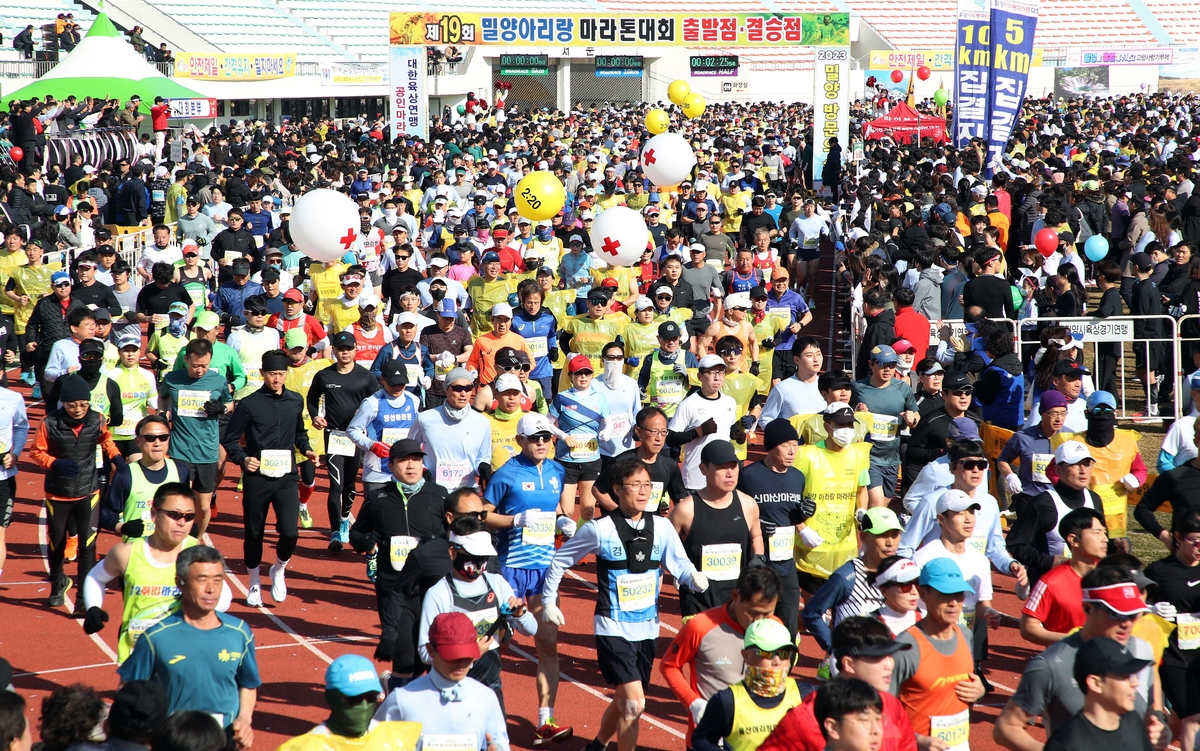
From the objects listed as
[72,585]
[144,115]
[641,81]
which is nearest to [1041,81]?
[641,81]

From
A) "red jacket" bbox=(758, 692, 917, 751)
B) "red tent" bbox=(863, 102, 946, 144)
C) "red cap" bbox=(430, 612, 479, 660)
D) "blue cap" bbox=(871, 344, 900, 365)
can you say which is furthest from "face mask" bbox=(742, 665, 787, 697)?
"red tent" bbox=(863, 102, 946, 144)

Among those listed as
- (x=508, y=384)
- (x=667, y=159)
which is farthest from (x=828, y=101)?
(x=508, y=384)

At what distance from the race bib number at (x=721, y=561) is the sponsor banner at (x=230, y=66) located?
35.8 m

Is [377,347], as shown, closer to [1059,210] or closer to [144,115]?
[1059,210]

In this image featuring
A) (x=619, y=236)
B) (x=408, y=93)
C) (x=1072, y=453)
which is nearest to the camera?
(x=1072, y=453)

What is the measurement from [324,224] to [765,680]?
895 centimetres

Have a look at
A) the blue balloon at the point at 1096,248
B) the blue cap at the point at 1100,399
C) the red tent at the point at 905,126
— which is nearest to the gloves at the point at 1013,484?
the blue cap at the point at 1100,399

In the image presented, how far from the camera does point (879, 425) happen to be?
28.2ft

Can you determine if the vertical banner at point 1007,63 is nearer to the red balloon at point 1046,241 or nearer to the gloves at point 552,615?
the red balloon at point 1046,241

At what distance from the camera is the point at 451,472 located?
826cm

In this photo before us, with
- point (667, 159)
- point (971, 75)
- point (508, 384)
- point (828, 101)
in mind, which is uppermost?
point (828, 101)

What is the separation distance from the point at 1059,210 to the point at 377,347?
25.9ft

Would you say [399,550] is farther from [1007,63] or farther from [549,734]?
[1007,63]

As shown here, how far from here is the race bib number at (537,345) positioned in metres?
11.5
